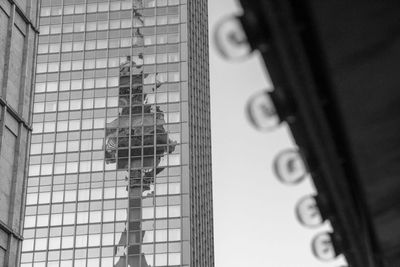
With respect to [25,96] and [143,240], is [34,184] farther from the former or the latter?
[25,96]

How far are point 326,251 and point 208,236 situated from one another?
342 feet

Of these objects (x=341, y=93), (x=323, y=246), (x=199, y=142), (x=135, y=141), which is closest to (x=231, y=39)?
(x=341, y=93)

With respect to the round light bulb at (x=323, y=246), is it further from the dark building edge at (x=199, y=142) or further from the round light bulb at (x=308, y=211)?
the dark building edge at (x=199, y=142)

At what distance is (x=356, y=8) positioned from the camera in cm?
807

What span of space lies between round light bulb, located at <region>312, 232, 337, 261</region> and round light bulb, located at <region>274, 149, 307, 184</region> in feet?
7.43

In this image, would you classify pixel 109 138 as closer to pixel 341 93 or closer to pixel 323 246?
pixel 323 246

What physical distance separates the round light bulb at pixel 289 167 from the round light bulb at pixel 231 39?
176 cm

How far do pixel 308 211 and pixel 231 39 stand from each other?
3.35 m

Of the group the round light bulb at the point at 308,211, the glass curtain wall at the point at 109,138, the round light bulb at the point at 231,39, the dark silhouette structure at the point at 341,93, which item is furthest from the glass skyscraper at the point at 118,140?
the round light bulb at the point at 231,39

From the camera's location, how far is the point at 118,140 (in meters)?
105

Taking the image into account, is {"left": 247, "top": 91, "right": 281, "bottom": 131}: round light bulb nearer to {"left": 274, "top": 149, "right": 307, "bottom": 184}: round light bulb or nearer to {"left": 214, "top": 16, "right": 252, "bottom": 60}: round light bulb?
{"left": 214, "top": 16, "right": 252, "bottom": 60}: round light bulb

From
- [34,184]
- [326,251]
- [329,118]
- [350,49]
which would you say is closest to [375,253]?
[326,251]

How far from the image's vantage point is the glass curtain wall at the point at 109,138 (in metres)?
98.4

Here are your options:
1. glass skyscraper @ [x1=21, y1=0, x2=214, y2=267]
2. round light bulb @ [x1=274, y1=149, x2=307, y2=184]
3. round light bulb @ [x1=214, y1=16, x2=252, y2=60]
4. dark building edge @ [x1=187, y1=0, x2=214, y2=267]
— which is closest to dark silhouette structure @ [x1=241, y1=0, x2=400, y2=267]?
round light bulb @ [x1=214, y1=16, x2=252, y2=60]
